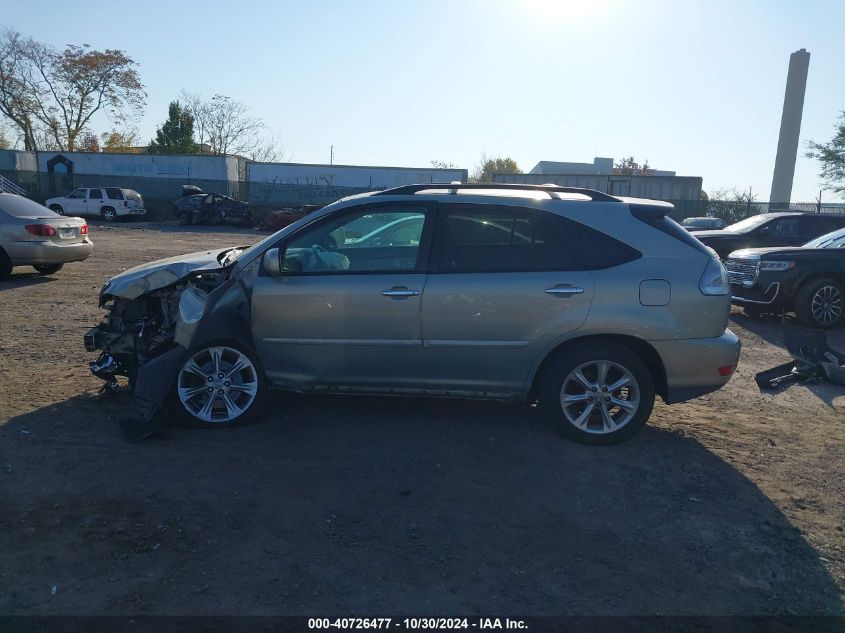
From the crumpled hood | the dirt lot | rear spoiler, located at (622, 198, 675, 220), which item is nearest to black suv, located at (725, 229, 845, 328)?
the dirt lot

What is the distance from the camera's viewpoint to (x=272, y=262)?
5043 mm

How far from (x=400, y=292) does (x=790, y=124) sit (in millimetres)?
57818

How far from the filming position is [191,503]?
13.3 ft

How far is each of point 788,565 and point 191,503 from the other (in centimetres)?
330

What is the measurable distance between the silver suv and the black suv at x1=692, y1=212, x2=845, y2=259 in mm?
9767

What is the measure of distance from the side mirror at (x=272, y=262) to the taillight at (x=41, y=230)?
28.4 feet

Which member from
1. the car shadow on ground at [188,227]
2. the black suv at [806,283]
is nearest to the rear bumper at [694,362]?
the black suv at [806,283]

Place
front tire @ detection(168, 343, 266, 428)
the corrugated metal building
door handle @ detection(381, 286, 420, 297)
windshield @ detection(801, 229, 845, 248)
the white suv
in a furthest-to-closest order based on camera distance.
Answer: the corrugated metal building, the white suv, windshield @ detection(801, 229, 845, 248), front tire @ detection(168, 343, 266, 428), door handle @ detection(381, 286, 420, 297)

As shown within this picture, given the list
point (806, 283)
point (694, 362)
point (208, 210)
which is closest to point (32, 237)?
point (694, 362)

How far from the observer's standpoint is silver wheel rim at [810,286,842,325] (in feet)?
32.2

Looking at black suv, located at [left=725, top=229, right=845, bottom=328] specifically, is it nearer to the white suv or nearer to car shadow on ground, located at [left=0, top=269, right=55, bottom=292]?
car shadow on ground, located at [left=0, top=269, right=55, bottom=292]

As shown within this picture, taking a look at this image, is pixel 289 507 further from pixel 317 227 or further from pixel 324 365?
pixel 317 227

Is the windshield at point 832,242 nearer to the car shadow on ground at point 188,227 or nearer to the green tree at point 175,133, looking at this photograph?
the car shadow on ground at point 188,227

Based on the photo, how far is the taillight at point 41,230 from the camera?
1171 centimetres
